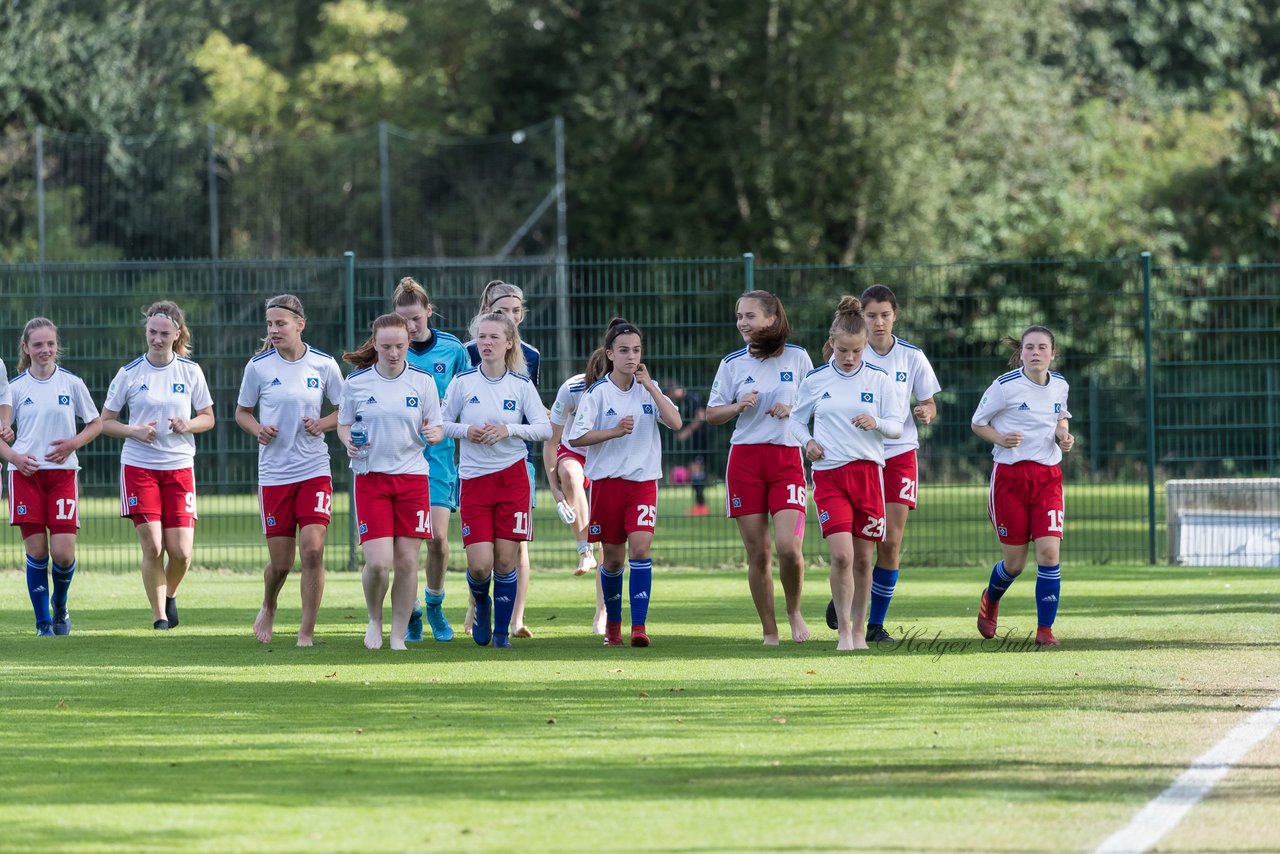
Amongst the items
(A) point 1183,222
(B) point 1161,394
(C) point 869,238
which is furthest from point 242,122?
(B) point 1161,394

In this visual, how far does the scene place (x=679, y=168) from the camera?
41250 mm

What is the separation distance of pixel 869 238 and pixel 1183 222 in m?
6.91

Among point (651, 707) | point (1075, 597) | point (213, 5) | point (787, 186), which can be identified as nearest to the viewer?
Result: point (651, 707)

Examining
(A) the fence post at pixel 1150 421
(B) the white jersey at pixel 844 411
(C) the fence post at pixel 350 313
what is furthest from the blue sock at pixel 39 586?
(A) the fence post at pixel 1150 421

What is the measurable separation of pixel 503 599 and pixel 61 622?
321cm

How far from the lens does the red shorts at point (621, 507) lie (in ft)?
35.6

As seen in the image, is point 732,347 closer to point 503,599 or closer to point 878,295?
point 878,295

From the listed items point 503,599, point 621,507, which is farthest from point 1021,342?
point 503,599

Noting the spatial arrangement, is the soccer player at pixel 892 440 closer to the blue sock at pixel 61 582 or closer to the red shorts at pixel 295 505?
the red shorts at pixel 295 505

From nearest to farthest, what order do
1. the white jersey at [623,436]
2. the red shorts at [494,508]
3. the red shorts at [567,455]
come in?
1. the red shorts at [494,508]
2. the white jersey at [623,436]
3. the red shorts at [567,455]

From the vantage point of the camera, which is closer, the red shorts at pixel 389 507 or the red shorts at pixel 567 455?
the red shorts at pixel 389 507

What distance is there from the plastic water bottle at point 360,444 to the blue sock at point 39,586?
2.71 metres

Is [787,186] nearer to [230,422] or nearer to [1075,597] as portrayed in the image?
[230,422]

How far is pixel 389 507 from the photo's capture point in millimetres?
10609
